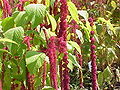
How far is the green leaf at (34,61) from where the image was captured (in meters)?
1.08

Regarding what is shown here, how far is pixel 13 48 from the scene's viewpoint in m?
1.10

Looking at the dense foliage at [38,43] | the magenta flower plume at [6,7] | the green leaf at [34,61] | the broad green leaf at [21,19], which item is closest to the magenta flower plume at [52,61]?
the dense foliage at [38,43]

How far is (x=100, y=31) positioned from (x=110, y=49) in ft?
0.70

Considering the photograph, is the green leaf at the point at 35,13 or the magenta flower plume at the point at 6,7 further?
the magenta flower plume at the point at 6,7

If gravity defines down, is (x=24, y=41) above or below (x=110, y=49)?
above

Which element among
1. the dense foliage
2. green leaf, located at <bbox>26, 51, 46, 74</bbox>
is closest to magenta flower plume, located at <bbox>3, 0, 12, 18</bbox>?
the dense foliage

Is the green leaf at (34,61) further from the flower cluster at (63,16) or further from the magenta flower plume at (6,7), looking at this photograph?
→ the magenta flower plume at (6,7)

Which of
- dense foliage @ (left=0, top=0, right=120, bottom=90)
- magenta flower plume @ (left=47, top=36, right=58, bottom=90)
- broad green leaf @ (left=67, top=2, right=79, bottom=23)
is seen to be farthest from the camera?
broad green leaf @ (left=67, top=2, right=79, bottom=23)

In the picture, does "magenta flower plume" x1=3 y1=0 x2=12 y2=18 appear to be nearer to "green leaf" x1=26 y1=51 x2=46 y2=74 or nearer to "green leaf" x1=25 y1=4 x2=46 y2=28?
"green leaf" x1=25 y1=4 x2=46 y2=28

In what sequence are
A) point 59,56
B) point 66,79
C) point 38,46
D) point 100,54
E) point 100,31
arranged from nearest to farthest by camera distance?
1. point 66,79
2. point 59,56
3. point 38,46
4. point 100,31
5. point 100,54

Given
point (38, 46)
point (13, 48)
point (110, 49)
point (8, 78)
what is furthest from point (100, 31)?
point (13, 48)

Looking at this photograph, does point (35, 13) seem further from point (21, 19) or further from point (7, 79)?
point (7, 79)

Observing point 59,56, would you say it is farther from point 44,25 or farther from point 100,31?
point 100,31

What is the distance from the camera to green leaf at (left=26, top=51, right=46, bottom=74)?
1082 mm
